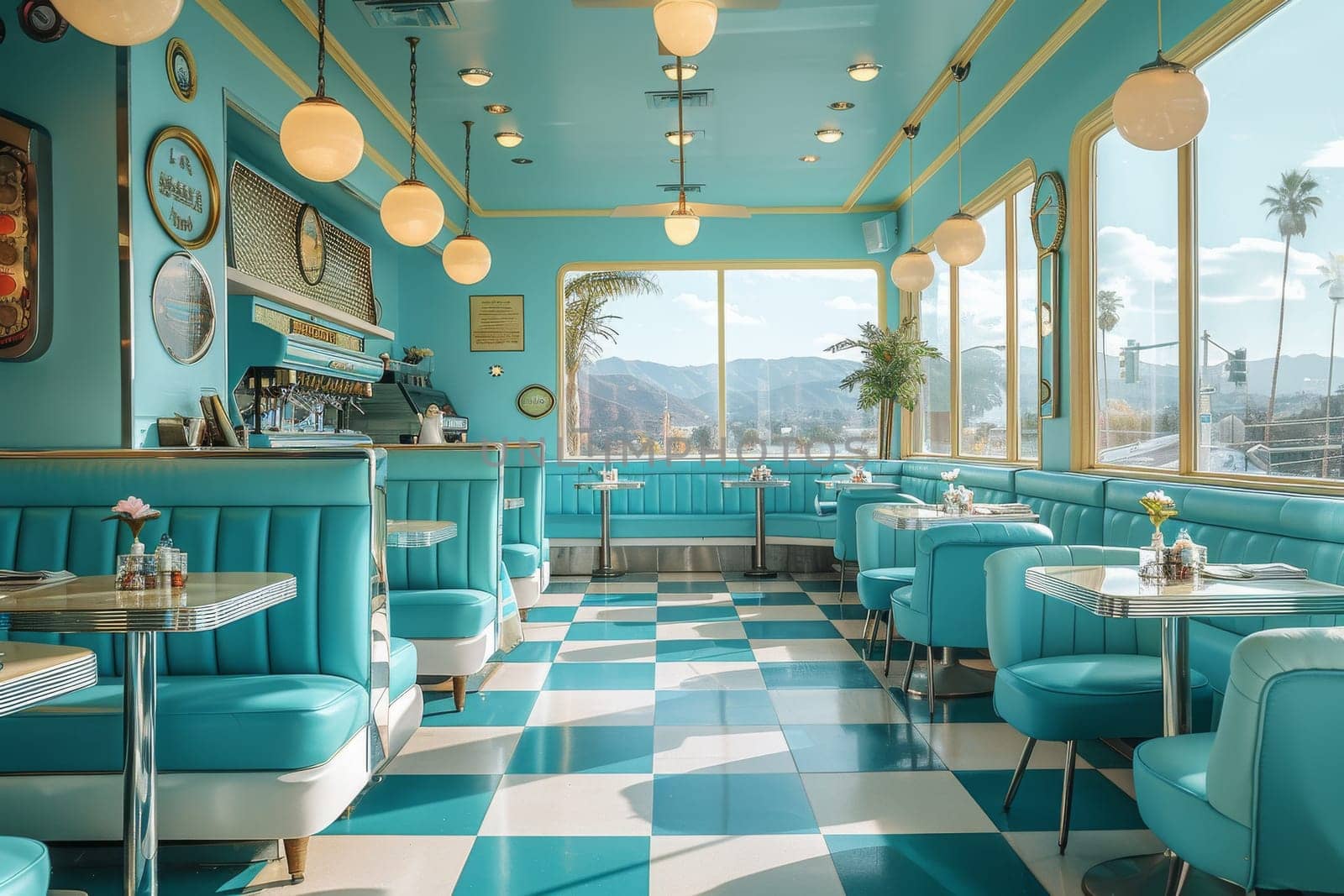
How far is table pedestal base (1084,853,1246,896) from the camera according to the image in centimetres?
242

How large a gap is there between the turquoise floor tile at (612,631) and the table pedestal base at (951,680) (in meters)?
1.74

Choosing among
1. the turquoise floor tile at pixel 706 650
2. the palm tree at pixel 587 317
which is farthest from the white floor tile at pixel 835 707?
the palm tree at pixel 587 317

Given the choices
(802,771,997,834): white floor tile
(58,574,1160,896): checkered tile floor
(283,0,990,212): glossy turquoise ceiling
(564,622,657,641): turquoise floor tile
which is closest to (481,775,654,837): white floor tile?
(58,574,1160,896): checkered tile floor

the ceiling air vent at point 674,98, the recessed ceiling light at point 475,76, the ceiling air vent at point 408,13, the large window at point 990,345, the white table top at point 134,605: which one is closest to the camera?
the white table top at point 134,605

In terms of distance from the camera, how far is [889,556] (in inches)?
224

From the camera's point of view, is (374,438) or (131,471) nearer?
(131,471)

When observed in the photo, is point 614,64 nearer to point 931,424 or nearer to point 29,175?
point 29,175

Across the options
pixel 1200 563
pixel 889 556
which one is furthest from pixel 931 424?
pixel 1200 563

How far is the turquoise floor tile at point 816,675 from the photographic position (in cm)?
459

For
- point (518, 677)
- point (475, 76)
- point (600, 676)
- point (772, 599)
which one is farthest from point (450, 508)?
point (772, 599)

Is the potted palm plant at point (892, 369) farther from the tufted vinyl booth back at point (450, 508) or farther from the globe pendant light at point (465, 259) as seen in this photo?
the tufted vinyl booth back at point (450, 508)

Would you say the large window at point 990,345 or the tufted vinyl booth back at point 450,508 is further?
the large window at point 990,345

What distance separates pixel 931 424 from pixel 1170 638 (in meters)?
6.08

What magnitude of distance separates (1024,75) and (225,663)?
5418mm
